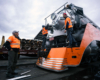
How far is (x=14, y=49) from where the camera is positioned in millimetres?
2957

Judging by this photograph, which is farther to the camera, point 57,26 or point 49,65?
point 57,26

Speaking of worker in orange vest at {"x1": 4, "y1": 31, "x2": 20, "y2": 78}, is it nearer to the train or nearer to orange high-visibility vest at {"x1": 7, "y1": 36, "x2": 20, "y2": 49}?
orange high-visibility vest at {"x1": 7, "y1": 36, "x2": 20, "y2": 49}

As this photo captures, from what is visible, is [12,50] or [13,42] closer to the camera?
[12,50]

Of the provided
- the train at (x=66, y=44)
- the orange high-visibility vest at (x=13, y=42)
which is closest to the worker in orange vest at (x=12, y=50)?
the orange high-visibility vest at (x=13, y=42)

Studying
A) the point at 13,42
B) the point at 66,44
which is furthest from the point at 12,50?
the point at 66,44

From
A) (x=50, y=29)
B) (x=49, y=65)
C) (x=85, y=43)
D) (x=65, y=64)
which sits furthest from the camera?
(x=50, y=29)

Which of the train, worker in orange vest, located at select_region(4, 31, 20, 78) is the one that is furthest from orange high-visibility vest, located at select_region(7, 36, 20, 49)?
the train

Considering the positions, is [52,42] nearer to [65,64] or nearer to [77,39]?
[77,39]

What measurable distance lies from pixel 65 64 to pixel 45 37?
2079mm

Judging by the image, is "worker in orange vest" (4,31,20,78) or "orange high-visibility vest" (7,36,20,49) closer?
"worker in orange vest" (4,31,20,78)

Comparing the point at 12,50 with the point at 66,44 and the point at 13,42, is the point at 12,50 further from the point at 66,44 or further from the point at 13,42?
the point at 66,44

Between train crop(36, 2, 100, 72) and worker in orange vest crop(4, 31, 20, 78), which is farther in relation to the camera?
train crop(36, 2, 100, 72)

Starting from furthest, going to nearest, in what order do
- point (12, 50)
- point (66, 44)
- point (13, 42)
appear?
point (66, 44) < point (13, 42) < point (12, 50)

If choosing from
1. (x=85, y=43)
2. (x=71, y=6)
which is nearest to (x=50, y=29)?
(x=71, y=6)
